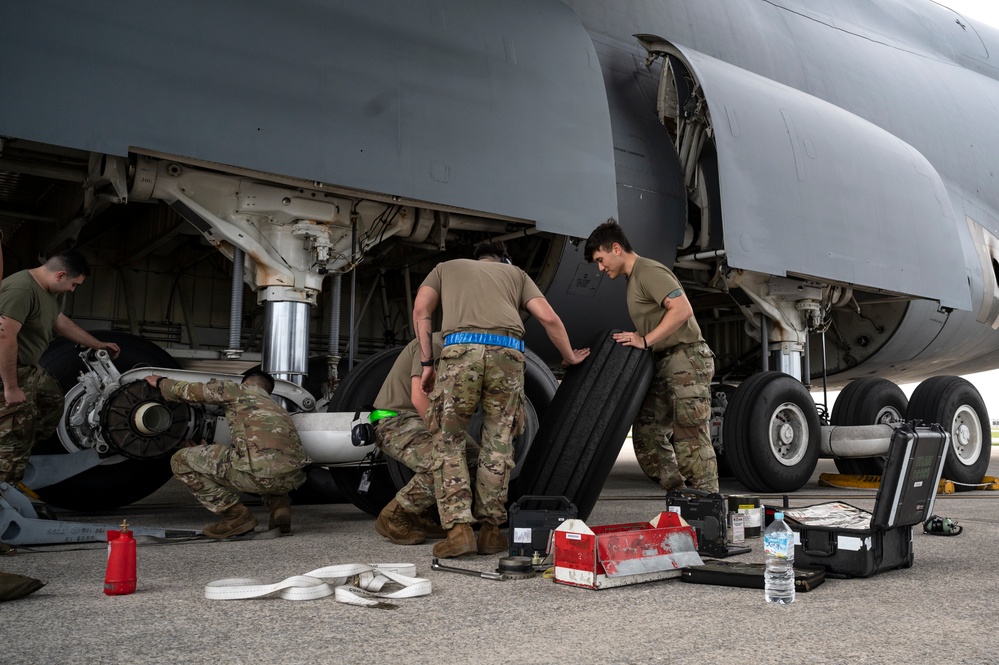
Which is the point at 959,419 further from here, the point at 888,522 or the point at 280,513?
the point at 280,513

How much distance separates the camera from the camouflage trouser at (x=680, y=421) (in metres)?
4.41

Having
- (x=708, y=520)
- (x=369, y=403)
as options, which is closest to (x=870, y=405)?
(x=708, y=520)

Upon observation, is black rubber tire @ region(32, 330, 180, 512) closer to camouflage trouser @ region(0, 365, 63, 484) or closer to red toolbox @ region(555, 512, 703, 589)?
camouflage trouser @ region(0, 365, 63, 484)

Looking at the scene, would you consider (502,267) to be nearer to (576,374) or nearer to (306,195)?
(576,374)

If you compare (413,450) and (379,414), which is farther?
(379,414)

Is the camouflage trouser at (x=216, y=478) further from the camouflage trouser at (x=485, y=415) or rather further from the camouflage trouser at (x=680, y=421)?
the camouflage trouser at (x=680, y=421)

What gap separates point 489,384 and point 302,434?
1.21 m

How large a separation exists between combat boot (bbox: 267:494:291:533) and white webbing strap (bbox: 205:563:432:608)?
1378mm

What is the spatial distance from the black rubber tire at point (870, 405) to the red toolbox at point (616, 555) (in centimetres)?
499

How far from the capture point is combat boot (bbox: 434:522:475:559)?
3.50 m

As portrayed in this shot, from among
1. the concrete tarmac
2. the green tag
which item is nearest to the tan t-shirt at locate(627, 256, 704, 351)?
the concrete tarmac

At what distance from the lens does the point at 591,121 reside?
573 cm

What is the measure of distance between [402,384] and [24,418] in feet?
6.02

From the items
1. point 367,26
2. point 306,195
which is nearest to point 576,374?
point 306,195
